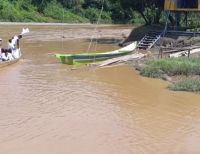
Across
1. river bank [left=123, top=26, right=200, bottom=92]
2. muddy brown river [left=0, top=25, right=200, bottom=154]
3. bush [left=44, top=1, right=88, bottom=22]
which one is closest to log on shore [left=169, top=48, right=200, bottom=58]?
river bank [left=123, top=26, right=200, bottom=92]

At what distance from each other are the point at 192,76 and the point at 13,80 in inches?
259

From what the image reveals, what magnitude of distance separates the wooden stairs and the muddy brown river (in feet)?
22.2

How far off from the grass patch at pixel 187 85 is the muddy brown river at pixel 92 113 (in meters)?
0.28

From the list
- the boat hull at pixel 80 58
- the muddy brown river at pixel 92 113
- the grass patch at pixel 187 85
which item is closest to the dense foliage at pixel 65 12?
the boat hull at pixel 80 58

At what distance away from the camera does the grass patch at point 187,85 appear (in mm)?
16652

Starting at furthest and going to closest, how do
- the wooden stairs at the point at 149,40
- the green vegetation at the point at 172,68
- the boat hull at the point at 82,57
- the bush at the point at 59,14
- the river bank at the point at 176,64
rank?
the bush at the point at 59,14 → the wooden stairs at the point at 149,40 → the boat hull at the point at 82,57 → the green vegetation at the point at 172,68 → the river bank at the point at 176,64

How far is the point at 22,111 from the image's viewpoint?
1389 cm

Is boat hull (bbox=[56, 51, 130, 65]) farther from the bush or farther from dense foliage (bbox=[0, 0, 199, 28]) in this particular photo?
the bush

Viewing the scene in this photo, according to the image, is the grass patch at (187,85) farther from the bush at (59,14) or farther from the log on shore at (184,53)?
the bush at (59,14)

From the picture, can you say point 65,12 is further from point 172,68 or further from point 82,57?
point 172,68

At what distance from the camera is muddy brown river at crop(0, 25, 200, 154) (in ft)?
36.6

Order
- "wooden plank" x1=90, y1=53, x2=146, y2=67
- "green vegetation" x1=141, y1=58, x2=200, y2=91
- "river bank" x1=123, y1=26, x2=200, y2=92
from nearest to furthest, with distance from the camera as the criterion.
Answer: "river bank" x1=123, y1=26, x2=200, y2=92
"green vegetation" x1=141, y1=58, x2=200, y2=91
"wooden plank" x1=90, y1=53, x2=146, y2=67

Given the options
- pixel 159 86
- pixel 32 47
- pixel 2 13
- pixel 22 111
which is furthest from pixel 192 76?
pixel 2 13

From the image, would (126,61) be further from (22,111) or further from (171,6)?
(22,111)
